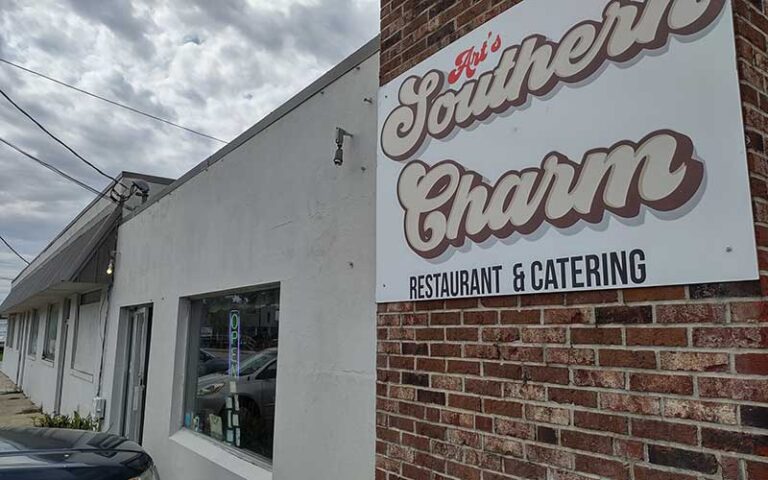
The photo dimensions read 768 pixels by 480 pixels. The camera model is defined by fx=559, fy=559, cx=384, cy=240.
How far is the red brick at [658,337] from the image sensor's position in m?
1.90

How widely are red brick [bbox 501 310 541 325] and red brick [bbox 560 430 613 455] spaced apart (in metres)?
0.46

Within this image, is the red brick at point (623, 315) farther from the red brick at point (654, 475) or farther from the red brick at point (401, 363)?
the red brick at point (401, 363)

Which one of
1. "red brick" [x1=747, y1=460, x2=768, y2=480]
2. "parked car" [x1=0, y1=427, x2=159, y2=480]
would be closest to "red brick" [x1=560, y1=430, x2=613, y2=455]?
"red brick" [x1=747, y1=460, x2=768, y2=480]

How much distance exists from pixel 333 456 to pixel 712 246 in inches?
109

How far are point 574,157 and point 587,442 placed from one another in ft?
3.67

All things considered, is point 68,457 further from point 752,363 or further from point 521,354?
point 752,363

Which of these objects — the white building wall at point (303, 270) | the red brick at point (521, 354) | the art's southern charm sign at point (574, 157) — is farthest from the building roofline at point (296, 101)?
the red brick at point (521, 354)

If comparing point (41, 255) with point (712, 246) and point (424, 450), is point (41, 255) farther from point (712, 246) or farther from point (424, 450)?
point (712, 246)

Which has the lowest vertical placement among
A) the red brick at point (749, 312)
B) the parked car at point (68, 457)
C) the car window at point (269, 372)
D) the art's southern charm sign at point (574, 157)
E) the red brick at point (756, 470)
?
the parked car at point (68, 457)

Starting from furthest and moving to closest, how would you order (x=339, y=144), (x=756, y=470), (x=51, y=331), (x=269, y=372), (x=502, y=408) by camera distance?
(x=51, y=331) < (x=269, y=372) < (x=339, y=144) < (x=502, y=408) < (x=756, y=470)

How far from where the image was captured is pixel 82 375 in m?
11.0

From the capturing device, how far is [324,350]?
400cm

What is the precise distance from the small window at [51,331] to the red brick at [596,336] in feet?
51.6

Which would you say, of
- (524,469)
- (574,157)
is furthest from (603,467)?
(574,157)
